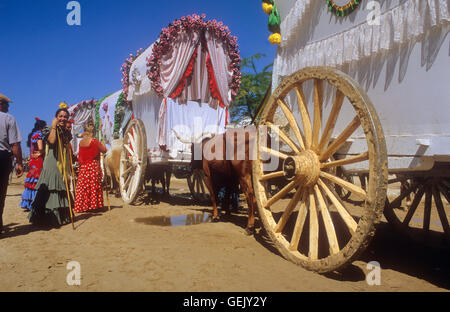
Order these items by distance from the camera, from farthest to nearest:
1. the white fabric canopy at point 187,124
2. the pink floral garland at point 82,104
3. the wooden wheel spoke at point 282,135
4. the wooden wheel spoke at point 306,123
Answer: the pink floral garland at point 82,104
the white fabric canopy at point 187,124
the wooden wheel spoke at point 282,135
the wooden wheel spoke at point 306,123

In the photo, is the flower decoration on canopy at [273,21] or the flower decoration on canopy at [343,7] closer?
the flower decoration on canopy at [343,7]

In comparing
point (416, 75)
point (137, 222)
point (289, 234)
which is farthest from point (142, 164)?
point (416, 75)

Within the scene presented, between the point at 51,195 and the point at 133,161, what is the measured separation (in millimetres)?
1998

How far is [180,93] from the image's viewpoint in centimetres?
611

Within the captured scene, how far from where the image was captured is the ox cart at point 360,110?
2037mm

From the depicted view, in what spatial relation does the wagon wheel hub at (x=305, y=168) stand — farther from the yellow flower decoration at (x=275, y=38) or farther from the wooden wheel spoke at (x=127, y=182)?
the wooden wheel spoke at (x=127, y=182)

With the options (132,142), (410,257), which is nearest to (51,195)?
(132,142)

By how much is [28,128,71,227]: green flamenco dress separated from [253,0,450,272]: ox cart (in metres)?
3.02

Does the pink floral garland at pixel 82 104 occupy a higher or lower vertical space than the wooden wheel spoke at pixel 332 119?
higher

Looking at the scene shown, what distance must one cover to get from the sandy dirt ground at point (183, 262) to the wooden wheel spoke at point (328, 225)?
0.96ft

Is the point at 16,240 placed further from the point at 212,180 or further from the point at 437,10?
the point at 437,10

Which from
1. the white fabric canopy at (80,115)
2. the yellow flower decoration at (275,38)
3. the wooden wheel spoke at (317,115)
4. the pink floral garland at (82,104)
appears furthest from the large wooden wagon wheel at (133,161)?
the pink floral garland at (82,104)

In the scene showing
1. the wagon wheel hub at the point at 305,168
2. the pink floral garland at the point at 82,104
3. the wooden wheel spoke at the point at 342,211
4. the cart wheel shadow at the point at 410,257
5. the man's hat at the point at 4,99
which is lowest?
the cart wheel shadow at the point at 410,257

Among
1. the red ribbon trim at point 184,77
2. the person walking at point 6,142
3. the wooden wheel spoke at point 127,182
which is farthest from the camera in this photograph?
the wooden wheel spoke at point 127,182
